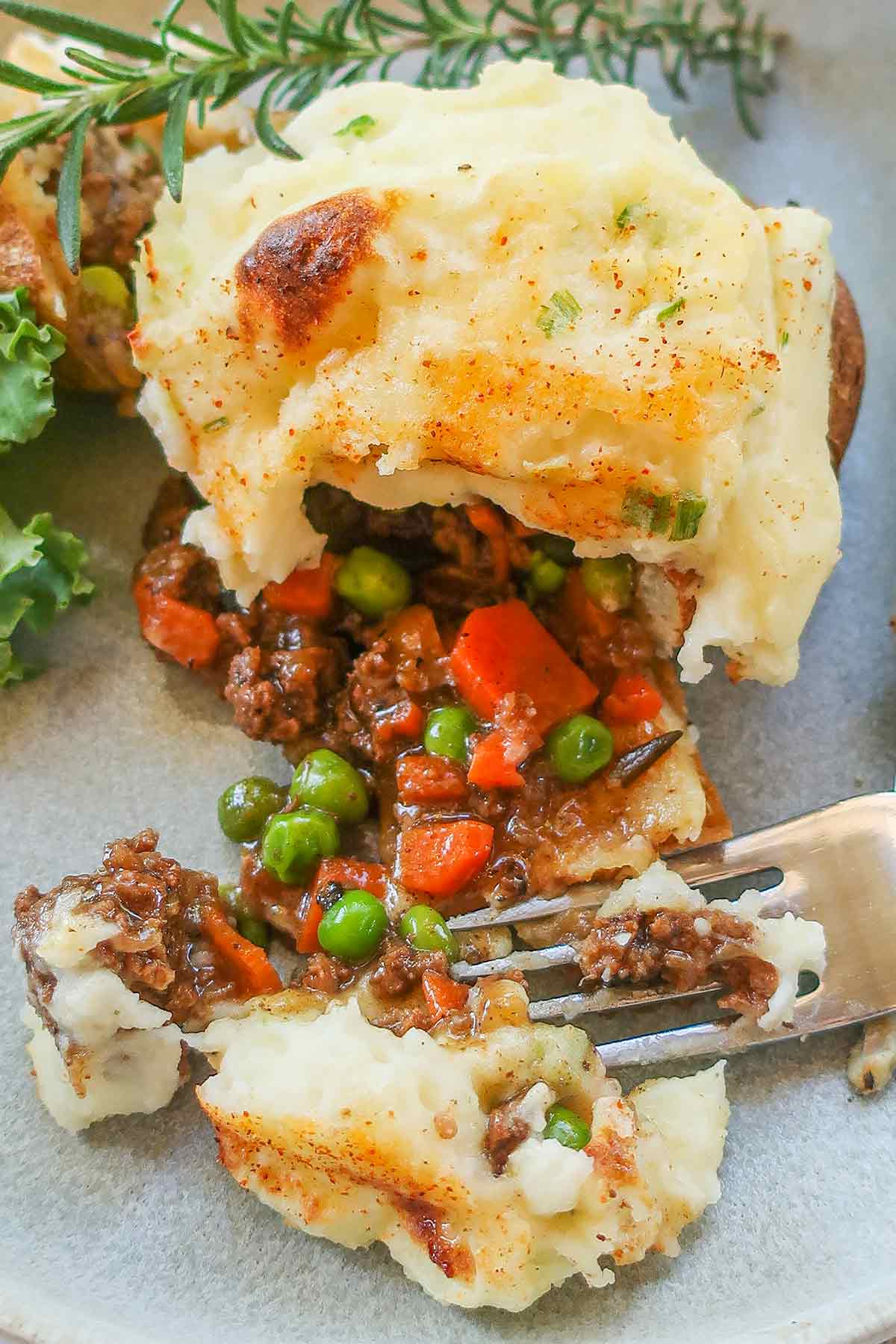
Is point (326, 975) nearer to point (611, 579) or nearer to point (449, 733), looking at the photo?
point (449, 733)

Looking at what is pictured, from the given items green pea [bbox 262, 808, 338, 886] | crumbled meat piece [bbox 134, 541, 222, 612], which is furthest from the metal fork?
crumbled meat piece [bbox 134, 541, 222, 612]

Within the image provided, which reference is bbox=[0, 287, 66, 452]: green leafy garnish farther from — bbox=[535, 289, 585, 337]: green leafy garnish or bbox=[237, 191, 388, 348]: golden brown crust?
bbox=[535, 289, 585, 337]: green leafy garnish

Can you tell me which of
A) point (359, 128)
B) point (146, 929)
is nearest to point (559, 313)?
point (359, 128)

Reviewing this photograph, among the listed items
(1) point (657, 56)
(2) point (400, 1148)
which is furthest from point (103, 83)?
(2) point (400, 1148)

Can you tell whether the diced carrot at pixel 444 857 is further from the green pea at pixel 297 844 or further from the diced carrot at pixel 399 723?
the diced carrot at pixel 399 723

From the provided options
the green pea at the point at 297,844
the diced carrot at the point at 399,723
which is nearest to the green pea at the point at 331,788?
the green pea at the point at 297,844

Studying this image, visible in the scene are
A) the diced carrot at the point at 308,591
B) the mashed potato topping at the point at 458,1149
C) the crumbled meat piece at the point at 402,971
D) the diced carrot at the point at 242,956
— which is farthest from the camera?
the diced carrot at the point at 308,591
